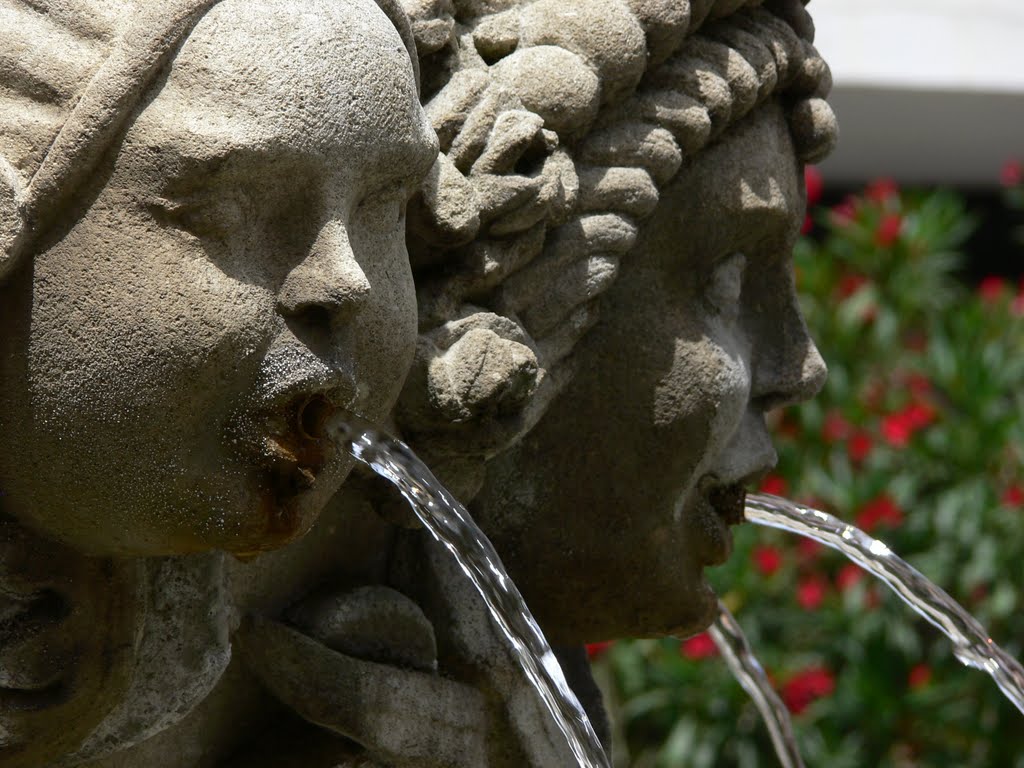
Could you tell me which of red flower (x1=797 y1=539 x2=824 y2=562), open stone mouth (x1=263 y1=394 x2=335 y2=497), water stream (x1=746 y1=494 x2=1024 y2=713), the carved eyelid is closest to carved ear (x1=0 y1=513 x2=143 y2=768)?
open stone mouth (x1=263 y1=394 x2=335 y2=497)

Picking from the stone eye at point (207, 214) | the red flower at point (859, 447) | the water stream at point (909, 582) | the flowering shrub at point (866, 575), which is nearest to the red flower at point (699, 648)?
the flowering shrub at point (866, 575)

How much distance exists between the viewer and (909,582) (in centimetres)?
189

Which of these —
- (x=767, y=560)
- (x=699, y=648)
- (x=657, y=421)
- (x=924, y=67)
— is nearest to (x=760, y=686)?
(x=657, y=421)

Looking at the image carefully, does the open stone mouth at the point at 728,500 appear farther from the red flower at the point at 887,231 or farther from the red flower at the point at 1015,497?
the red flower at the point at 887,231

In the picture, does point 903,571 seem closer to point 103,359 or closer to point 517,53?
point 517,53

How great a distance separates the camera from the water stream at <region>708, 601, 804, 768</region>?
2043 millimetres

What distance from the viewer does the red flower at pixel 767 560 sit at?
399 centimetres

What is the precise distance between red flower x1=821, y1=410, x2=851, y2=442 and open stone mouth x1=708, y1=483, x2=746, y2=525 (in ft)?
8.48

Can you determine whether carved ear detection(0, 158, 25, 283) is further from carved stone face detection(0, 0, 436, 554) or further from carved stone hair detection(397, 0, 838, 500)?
carved stone hair detection(397, 0, 838, 500)

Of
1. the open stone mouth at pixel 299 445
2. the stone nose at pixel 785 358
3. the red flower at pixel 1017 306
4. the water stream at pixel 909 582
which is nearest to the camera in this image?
the open stone mouth at pixel 299 445

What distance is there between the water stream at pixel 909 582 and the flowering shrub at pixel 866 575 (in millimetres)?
1876

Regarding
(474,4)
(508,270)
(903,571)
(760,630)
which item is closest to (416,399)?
(508,270)

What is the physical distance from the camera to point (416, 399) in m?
1.37

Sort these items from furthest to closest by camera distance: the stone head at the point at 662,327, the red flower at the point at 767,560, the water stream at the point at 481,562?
1. the red flower at the point at 767,560
2. the stone head at the point at 662,327
3. the water stream at the point at 481,562
